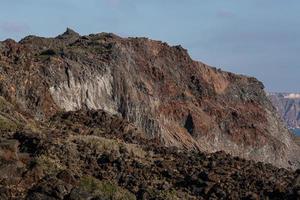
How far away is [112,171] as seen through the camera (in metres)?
48.9

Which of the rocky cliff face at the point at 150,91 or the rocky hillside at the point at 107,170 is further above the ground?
the rocky cliff face at the point at 150,91

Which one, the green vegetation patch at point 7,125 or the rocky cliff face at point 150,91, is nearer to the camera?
the green vegetation patch at point 7,125

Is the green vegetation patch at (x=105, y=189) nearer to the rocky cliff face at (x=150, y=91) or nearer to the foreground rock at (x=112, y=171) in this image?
the foreground rock at (x=112, y=171)

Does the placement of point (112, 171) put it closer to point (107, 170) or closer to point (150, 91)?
point (107, 170)

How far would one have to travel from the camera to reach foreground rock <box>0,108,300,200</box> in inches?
1688

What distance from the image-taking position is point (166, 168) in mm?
52156

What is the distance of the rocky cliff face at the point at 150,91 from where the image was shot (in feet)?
225

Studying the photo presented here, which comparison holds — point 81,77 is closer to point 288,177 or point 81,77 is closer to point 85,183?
point 288,177

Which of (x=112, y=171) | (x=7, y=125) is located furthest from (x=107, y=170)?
(x=7, y=125)

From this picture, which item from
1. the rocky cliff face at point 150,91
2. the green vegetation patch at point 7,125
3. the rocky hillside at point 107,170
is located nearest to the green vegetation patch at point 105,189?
the rocky hillside at point 107,170

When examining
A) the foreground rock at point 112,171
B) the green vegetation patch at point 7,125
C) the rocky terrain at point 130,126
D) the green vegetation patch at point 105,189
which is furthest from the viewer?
the green vegetation patch at point 7,125

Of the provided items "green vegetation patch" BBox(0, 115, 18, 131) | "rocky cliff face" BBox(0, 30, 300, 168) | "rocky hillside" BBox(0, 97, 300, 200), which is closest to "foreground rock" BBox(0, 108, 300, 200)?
"rocky hillside" BBox(0, 97, 300, 200)

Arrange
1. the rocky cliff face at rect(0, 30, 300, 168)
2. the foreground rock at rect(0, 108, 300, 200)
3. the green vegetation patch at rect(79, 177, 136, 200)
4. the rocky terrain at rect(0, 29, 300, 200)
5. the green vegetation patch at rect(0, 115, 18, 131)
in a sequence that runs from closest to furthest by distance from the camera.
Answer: the foreground rock at rect(0, 108, 300, 200)
the green vegetation patch at rect(79, 177, 136, 200)
the rocky terrain at rect(0, 29, 300, 200)
the green vegetation patch at rect(0, 115, 18, 131)
the rocky cliff face at rect(0, 30, 300, 168)

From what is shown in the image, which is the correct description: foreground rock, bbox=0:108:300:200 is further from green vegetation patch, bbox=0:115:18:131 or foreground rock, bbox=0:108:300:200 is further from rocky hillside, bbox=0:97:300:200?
green vegetation patch, bbox=0:115:18:131
